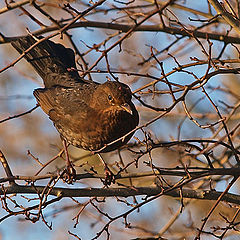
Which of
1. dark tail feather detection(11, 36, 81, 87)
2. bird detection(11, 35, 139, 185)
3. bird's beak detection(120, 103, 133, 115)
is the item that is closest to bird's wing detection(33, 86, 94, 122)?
bird detection(11, 35, 139, 185)

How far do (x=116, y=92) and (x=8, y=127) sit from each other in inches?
367

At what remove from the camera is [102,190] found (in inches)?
157

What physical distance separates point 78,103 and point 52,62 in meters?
0.88

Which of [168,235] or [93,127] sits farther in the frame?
[168,235]

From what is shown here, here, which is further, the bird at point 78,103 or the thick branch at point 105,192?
the bird at point 78,103

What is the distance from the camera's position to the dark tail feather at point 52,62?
5.81m

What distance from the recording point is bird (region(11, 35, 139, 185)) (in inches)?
187

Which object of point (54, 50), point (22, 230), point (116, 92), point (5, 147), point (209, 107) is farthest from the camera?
point (5, 147)

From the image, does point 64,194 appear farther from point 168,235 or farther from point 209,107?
point 209,107

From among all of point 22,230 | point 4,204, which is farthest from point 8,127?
point 4,204

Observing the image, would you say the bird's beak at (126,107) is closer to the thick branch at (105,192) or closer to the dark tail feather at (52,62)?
the thick branch at (105,192)

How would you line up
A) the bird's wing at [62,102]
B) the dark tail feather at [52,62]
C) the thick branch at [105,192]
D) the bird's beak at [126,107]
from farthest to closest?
the dark tail feather at [52,62], the bird's wing at [62,102], the bird's beak at [126,107], the thick branch at [105,192]

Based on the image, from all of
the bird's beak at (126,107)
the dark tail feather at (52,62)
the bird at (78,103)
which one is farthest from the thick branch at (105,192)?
the dark tail feather at (52,62)

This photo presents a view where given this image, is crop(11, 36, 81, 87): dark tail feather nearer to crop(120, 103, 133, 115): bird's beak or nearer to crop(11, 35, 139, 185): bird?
crop(11, 35, 139, 185): bird
